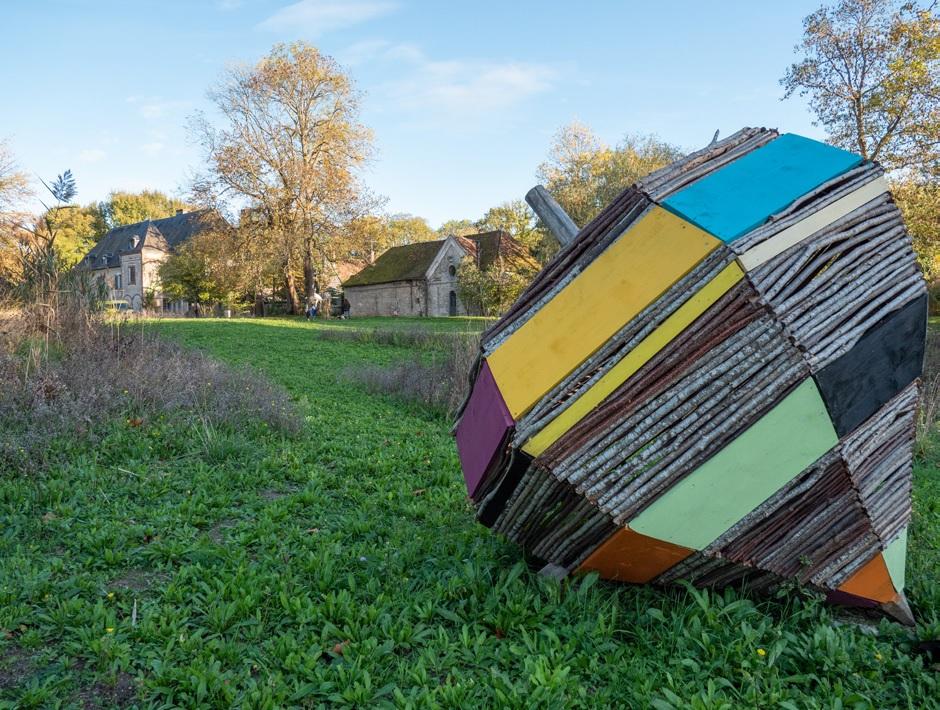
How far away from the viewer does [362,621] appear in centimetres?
299

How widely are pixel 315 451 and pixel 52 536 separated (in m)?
2.56

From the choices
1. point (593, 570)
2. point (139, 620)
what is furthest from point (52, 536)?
point (593, 570)

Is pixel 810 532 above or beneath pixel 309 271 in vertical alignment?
beneath

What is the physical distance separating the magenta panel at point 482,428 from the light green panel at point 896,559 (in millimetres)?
1829

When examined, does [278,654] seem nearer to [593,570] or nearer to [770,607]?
[593,570]

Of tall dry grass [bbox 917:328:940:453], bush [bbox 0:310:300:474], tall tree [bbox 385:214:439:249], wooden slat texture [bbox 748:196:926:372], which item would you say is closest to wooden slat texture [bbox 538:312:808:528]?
wooden slat texture [bbox 748:196:926:372]

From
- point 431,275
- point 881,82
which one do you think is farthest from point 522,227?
point 881,82

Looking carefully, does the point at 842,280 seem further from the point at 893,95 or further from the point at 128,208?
the point at 128,208

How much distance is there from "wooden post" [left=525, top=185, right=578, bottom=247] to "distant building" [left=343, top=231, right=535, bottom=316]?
36.8 metres

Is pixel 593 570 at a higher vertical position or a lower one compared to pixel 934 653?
higher

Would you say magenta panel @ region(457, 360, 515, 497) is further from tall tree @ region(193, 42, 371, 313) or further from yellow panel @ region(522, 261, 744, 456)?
tall tree @ region(193, 42, 371, 313)

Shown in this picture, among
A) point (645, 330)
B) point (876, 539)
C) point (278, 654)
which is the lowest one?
point (278, 654)

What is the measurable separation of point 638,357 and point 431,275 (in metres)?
41.1

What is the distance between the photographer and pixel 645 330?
2.59m
